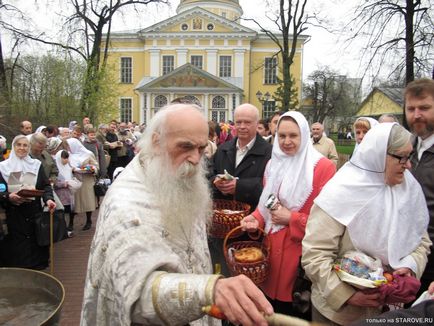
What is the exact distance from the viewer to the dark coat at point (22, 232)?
498 cm

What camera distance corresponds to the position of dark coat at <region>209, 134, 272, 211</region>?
132 inches

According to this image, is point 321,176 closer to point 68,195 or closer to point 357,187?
point 357,187

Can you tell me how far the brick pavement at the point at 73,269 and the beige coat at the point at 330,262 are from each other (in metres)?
2.92

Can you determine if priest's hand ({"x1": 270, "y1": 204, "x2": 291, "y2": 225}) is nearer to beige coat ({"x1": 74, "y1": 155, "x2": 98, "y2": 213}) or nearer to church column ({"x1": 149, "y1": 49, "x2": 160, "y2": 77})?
beige coat ({"x1": 74, "y1": 155, "x2": 98, "y2": 213})

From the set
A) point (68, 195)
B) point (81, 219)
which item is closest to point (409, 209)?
point (68, 195)

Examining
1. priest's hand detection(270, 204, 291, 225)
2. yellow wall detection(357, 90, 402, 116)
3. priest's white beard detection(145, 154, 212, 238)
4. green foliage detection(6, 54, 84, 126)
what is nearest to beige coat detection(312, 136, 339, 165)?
priest's hand detection(270, 204, 291, 225)

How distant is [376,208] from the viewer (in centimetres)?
214

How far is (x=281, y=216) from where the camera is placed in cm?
274

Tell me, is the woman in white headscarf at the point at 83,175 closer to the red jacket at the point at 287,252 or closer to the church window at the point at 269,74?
the red jacket at the point at 287,252

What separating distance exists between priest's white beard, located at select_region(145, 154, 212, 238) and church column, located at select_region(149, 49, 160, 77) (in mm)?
46110

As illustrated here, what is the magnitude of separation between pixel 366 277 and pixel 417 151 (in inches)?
50.2

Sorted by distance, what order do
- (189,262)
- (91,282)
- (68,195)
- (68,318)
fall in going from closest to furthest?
(91,282) → (189,262) → (68,318) → (68,195)

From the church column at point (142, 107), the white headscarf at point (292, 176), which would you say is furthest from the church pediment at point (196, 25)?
the white headscarf at point (292, 176)

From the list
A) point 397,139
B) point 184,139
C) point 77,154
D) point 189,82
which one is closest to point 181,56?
point 189,82
